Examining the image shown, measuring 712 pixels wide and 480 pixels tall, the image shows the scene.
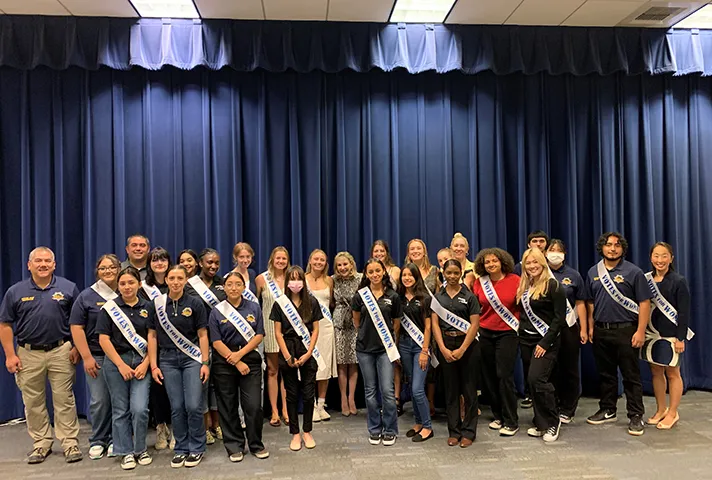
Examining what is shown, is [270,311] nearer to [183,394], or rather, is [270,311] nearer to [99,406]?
[183,394]

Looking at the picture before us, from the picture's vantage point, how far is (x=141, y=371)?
362 centimetres

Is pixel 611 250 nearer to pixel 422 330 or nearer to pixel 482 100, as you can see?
pixel 422 330

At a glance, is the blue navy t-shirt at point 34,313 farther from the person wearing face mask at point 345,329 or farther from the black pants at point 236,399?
the person wearing face mask at point 345,329

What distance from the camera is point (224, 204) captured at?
520 cm

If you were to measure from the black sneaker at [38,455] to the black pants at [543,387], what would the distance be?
345 cm

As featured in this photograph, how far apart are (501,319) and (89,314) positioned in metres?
2.93

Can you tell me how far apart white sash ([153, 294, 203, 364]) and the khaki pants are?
80 centimetres

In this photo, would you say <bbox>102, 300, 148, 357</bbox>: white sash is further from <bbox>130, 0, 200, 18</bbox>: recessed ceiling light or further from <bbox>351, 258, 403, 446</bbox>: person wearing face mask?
<bbox>130, 0, 200, 18</bbox>: recessed ceiling light

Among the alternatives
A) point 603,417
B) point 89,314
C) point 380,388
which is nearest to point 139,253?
point 89,314

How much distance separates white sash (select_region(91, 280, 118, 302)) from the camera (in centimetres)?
377

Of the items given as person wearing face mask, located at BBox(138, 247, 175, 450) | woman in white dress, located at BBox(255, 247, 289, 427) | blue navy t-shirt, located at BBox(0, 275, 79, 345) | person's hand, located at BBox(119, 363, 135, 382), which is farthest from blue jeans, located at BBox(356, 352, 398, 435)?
blue navy t-shirt, located at BBox(0, 275, 79, 345)

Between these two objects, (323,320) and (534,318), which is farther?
(323,320)

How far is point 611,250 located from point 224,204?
3408 mm

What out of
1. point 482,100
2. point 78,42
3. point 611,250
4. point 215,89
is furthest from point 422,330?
point 78,42
